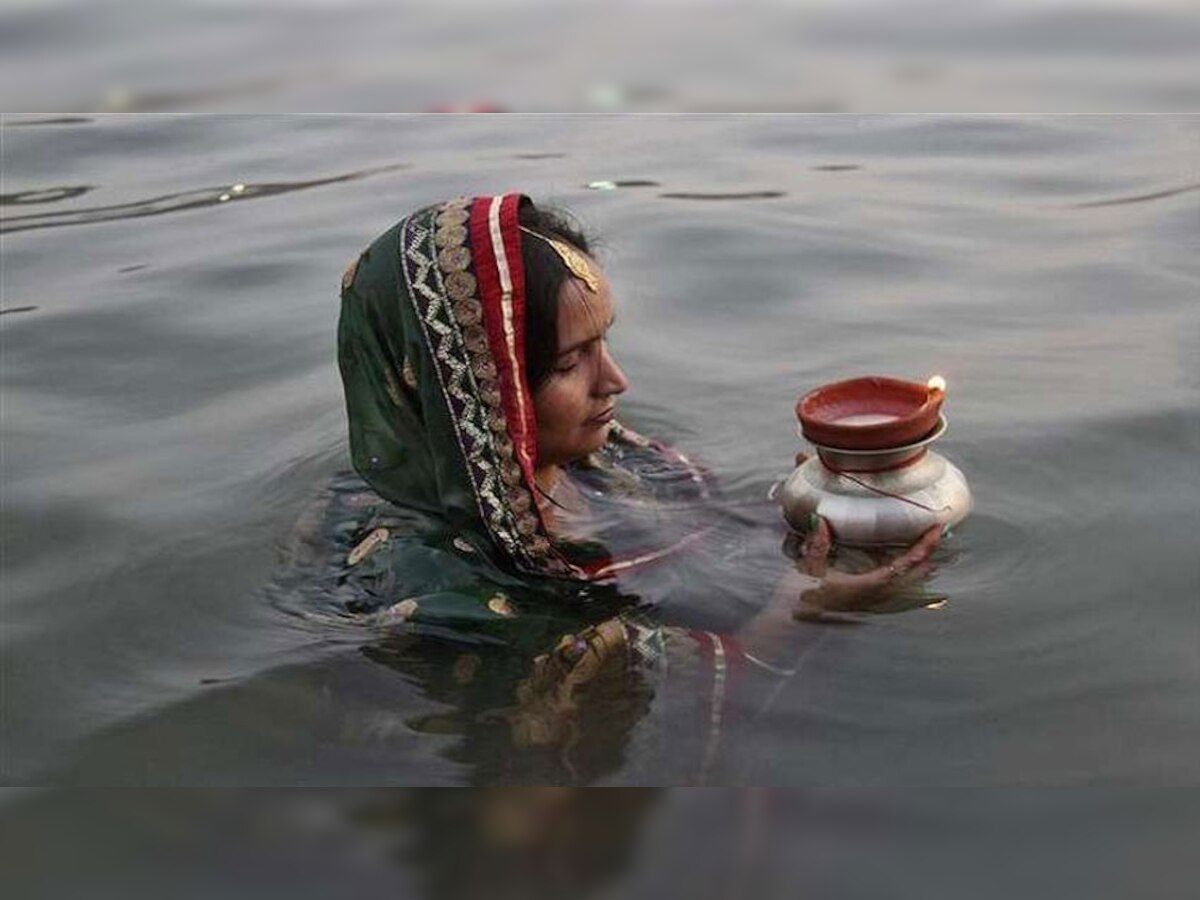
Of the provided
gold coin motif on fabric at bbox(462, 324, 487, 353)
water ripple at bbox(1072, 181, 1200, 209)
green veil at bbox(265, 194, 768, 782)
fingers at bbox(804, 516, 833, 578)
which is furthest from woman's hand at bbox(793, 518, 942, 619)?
water ripple at bbox(1072, 181, 1200, 209)

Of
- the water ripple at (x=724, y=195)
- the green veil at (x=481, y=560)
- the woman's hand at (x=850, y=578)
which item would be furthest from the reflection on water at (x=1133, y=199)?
the green veil at (x=481, y=560)

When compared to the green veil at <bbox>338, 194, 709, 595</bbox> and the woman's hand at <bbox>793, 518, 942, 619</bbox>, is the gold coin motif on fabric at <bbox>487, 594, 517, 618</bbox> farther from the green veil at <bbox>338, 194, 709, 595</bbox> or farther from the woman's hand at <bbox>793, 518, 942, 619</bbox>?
the woman's hand at <bbox>793, 518, 942, 619</bbox>

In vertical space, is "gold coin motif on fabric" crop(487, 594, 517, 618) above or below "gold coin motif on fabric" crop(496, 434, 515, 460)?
below

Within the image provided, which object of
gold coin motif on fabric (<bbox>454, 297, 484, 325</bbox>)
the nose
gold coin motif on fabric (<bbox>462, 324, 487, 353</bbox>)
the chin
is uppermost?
gold coin motif on fabric (<bbox>454, 297, 484, 325</bbox>)

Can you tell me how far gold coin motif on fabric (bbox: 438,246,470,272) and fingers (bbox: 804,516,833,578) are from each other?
41.7 inches

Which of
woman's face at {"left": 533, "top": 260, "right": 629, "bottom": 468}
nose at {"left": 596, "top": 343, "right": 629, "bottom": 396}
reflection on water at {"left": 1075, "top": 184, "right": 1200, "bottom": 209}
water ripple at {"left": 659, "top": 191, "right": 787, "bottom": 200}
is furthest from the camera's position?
water ripple at {"left": 659, "top": 191, "right": 787, "bottom": 200}

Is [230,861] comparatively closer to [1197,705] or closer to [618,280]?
[1197,705]

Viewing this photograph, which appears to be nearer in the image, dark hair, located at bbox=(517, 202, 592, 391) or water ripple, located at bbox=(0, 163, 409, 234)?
dark hair, located at bbox=(517, 202, 592, 391)

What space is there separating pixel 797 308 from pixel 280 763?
3208 mm

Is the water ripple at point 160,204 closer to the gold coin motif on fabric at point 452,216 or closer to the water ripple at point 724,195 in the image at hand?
the water ripple at point 724,195

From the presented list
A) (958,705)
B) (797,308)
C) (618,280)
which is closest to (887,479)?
(958,705)

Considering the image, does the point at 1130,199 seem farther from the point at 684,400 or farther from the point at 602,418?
the point at 602,418

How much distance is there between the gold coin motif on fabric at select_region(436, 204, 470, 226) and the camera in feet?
10.5

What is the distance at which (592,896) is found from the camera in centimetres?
75
